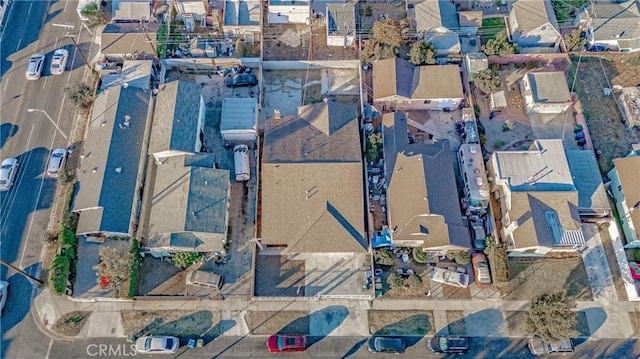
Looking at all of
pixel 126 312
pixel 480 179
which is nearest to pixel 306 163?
pixel 480 179

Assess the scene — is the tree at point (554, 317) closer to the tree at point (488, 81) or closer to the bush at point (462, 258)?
the bush at point (462, 258)

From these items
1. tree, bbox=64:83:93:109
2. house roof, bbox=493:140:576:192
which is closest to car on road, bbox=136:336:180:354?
tree, bbox=64:83:93:109

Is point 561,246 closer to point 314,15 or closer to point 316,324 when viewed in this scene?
point 316,324

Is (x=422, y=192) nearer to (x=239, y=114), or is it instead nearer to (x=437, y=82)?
(x=437, y=82)

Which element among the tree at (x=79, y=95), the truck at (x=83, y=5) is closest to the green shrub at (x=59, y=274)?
the tree at (x=79, y=95)

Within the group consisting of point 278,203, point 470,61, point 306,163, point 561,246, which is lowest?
point 561,246


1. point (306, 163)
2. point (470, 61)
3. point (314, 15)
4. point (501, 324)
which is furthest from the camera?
point (314, 15)

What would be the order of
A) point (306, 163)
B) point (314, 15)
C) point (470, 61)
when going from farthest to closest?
1. point (314, 15)
2. point (470, 61)
3. point (306, 163)
